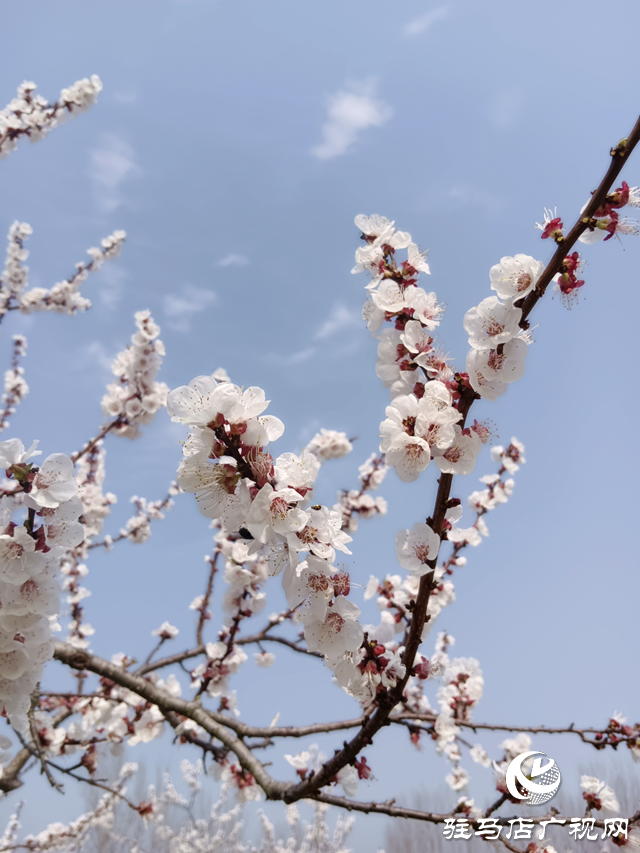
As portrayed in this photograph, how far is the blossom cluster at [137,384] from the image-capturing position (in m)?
4.95

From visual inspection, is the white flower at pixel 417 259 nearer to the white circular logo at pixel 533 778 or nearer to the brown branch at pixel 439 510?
the brown branch at pixel 439 510

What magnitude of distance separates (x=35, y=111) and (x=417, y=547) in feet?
21.8

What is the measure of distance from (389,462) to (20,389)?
21.5 feet

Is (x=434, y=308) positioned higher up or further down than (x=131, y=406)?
further down

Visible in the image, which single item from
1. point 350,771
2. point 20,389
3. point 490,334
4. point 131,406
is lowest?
point 350,771

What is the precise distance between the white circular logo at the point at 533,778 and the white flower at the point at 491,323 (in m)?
2.28

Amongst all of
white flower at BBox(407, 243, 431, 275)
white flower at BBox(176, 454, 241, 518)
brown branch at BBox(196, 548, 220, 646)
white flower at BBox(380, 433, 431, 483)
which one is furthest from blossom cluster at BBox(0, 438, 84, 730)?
brown branch at BBox(196, 548, 220, 646)

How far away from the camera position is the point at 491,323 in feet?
5.94

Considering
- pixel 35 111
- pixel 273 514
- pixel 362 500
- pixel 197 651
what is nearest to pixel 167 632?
pixel 197 651

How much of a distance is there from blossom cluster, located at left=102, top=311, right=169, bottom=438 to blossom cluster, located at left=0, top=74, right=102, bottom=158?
2.79m

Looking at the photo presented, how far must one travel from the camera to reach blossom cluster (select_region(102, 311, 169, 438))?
4.95 meters

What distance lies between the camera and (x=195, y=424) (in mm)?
1393

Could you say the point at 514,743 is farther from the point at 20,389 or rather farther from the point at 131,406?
the point at 20,389

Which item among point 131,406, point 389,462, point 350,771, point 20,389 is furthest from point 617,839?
point 20,389
